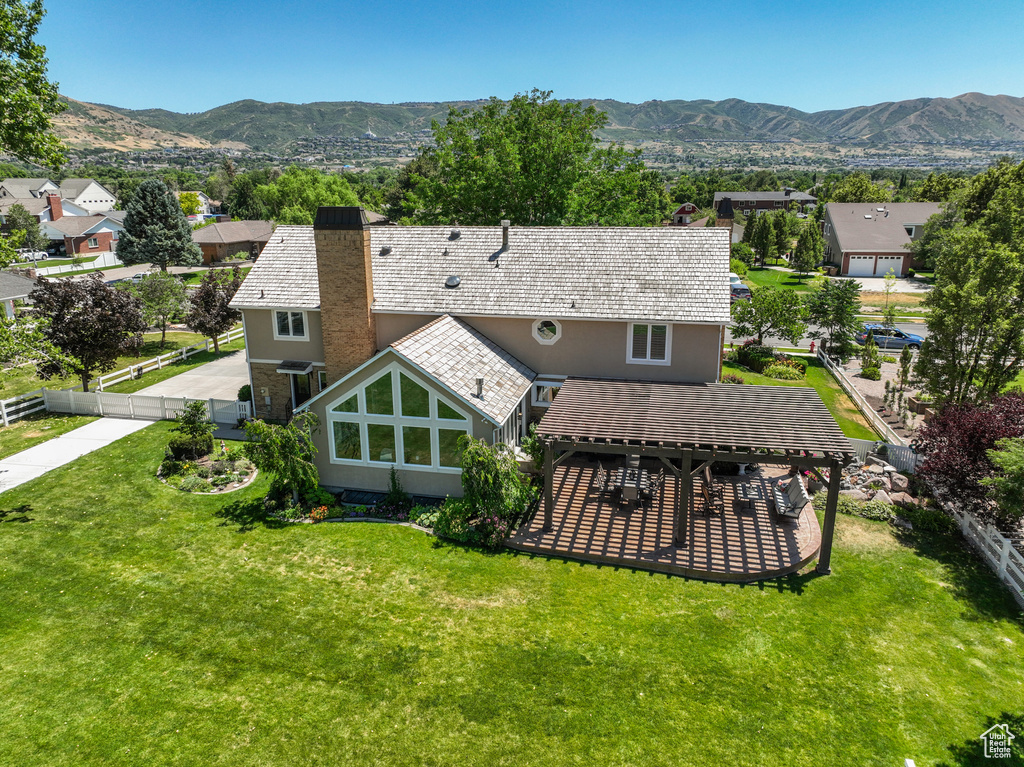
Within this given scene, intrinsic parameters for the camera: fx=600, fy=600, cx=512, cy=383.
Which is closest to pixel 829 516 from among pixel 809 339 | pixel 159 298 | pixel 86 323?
pixel 86 323

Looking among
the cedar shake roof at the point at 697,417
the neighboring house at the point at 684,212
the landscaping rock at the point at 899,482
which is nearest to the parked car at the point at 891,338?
the landscaping rock at the point at 899,482

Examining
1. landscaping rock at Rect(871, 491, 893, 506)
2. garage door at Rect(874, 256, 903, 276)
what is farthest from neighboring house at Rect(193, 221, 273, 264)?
landscaping rock at Rect(871, 491, 893, 506)

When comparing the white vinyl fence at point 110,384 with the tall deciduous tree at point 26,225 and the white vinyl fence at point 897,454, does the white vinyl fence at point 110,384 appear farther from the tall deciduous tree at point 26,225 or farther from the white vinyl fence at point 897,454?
the tall deciduous tree at point 26,225

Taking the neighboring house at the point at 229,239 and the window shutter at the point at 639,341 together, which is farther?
the neighboring house at the point at 229,239

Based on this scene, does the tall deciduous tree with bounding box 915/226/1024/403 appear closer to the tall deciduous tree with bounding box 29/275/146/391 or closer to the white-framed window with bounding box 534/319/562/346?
the white-framed window with bounding box 534/319/562/346

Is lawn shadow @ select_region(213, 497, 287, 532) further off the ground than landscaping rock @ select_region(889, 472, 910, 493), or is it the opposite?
landscaping rock @ select_region(889, 472, 910, 493)

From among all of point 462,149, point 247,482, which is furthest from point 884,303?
point 247,482

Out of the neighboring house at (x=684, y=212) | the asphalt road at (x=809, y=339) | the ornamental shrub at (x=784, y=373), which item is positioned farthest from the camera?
the neighboring house at (x=684, y=212)
